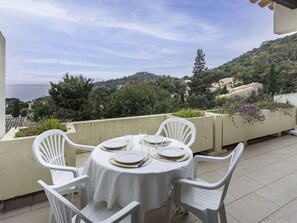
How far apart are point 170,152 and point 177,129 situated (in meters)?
1.01

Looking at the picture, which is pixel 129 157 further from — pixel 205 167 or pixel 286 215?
pixel 205 167

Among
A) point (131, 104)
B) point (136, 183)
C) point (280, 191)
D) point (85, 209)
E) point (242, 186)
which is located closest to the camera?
point (136, 183)

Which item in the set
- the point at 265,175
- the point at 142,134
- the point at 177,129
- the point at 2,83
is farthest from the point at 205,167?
the point at 2,83

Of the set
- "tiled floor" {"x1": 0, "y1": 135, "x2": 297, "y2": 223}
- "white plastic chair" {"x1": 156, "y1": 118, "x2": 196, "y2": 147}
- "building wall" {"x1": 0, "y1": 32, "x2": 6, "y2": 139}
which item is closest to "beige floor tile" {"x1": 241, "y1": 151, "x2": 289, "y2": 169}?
"tiled floor" {"x1": 0, "y1": 135, "x2": 297, "y2": 223}

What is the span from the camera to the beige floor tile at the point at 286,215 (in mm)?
1872

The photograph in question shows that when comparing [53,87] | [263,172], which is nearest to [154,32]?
[53,87]

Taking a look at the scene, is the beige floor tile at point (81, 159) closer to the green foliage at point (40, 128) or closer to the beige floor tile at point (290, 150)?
the green foliage at point (40, 128)

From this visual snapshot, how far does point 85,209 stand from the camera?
1.44m

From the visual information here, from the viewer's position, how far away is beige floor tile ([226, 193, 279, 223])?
1922mm

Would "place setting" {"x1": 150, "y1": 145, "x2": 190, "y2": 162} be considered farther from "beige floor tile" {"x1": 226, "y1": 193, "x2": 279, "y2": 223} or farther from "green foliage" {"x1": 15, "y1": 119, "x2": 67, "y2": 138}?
"green foliage" {"x1": 15, "y1": 119, "x2": 67, "y2": 138}

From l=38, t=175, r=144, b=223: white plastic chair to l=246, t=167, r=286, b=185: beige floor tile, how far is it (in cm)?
217

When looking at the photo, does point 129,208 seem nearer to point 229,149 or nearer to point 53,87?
point 229,149

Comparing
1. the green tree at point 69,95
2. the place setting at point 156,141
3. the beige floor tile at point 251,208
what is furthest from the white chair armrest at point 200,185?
the green tree at point 69,95

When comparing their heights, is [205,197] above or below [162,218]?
above
